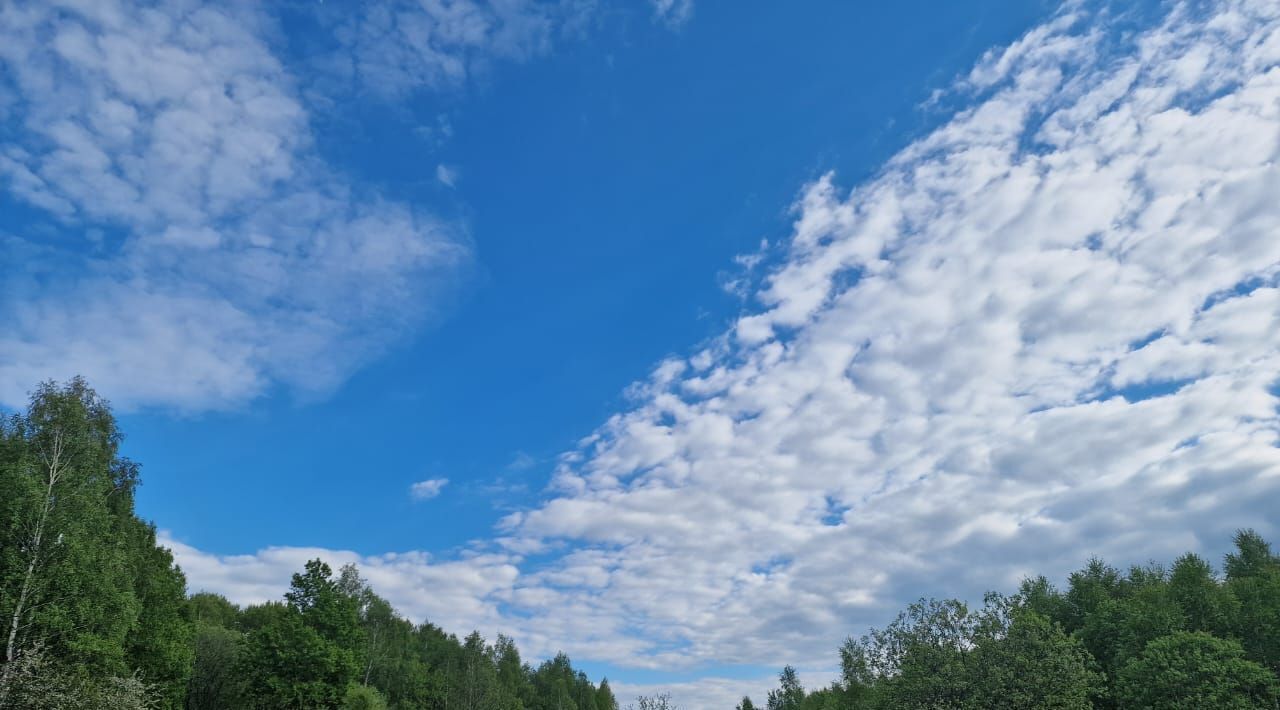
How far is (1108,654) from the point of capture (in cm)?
6744

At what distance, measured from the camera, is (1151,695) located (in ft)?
172

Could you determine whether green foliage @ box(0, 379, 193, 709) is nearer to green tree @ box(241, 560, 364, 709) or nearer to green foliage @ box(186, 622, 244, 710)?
green tree @ box(241, 560, 364, 709)

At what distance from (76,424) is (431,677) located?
282 feet

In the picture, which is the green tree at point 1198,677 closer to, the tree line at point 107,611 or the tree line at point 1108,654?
the tree line at point 1108,654

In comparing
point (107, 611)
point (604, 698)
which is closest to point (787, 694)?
point (604, 698)

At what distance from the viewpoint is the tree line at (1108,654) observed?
49.1 m

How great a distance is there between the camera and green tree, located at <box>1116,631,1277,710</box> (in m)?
48.5

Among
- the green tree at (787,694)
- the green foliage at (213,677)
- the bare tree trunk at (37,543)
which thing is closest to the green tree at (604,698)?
the green tree at (787,694)

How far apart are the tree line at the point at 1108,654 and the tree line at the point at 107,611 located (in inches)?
1923

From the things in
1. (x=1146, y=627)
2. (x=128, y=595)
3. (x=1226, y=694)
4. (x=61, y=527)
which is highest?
(x=61, y=527)

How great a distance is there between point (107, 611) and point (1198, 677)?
72967 mm

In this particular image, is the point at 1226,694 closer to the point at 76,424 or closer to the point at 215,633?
the point at 76,424

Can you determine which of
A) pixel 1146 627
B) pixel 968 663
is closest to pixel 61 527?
pixel 968 663

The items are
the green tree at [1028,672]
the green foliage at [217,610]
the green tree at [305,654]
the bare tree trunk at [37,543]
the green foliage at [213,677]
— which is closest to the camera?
the bare tree trunk at [37,543]
